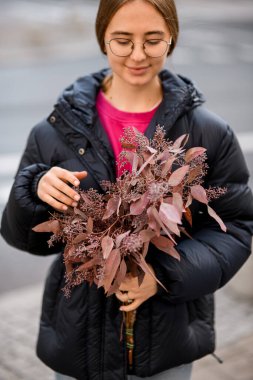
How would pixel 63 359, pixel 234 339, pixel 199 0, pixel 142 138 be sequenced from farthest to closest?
pixel 199 0 < pixel 234 339 < pixel 63 359 < pixel 142 138

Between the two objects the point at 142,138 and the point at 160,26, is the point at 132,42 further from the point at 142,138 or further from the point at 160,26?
the point at 142,138

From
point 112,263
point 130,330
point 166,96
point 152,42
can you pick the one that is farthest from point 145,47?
point 130,330

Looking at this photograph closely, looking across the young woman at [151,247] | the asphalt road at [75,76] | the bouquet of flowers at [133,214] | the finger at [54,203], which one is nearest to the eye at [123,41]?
the young woman at [151,247]

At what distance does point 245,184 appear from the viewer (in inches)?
102

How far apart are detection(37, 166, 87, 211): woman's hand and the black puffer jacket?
0.38 feet

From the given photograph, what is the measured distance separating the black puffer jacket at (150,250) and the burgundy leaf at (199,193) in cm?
41

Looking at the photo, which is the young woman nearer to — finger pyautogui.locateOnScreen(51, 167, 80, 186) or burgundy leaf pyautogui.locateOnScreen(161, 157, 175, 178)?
finger pyautogui.locateOnScreen(51, 167, 80, 186)

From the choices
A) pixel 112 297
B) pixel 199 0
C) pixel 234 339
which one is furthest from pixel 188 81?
pixel 199 0

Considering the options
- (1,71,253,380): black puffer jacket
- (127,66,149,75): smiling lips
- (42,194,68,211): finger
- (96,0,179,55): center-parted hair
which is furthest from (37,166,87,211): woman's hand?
(96,0,179,55): center-parted hair

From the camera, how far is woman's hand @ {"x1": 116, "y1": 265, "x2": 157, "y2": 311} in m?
2.30

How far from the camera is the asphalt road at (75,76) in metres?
7.63

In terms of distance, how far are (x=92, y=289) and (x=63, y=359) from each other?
296mm

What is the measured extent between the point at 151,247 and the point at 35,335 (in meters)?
2.75

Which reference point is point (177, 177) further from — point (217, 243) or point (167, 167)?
point (217, 243)
